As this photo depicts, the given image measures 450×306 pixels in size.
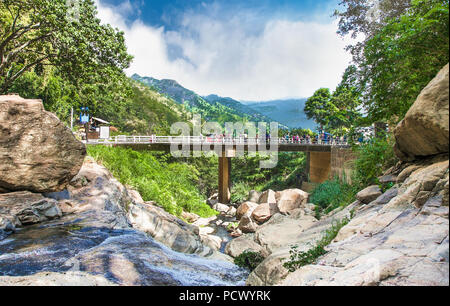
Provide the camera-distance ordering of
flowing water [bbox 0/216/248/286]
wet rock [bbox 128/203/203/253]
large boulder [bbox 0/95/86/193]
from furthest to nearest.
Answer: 1. wet rock [bbox 128/203/203/253]
2. large boulder [bbox 0/95/86/193]
3. flowing water [bbox 0/216/248/286]

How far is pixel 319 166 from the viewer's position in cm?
2911

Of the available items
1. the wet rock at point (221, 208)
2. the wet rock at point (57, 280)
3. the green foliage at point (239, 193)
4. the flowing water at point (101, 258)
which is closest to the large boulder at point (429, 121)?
the flowing water at point (101, 258)

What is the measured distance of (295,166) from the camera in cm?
3772

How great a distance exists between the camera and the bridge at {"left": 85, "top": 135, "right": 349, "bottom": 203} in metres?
23.9

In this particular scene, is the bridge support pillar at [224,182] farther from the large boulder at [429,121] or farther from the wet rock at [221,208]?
the large boulder at [429,121]

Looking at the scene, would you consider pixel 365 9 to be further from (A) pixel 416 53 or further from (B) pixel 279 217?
(A) pixel 416 53

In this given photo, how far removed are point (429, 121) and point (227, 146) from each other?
74.9 ft

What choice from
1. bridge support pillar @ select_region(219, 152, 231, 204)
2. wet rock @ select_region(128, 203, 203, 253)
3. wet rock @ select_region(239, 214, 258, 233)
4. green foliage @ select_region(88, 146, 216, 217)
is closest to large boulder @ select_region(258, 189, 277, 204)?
wet rock @ select_region(239, 214, 258, 233)

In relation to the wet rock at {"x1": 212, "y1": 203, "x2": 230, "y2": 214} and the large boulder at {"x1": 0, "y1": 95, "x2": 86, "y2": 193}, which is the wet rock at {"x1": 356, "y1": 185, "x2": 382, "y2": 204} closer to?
the large boulder at {"x1": 0, "y1": 95, "x2": 86, "y2": 193}

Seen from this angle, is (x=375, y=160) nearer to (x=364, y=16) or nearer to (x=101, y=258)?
(x=101, y=258)

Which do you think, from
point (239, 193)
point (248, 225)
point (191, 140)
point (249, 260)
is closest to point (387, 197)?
point (249, 260)
